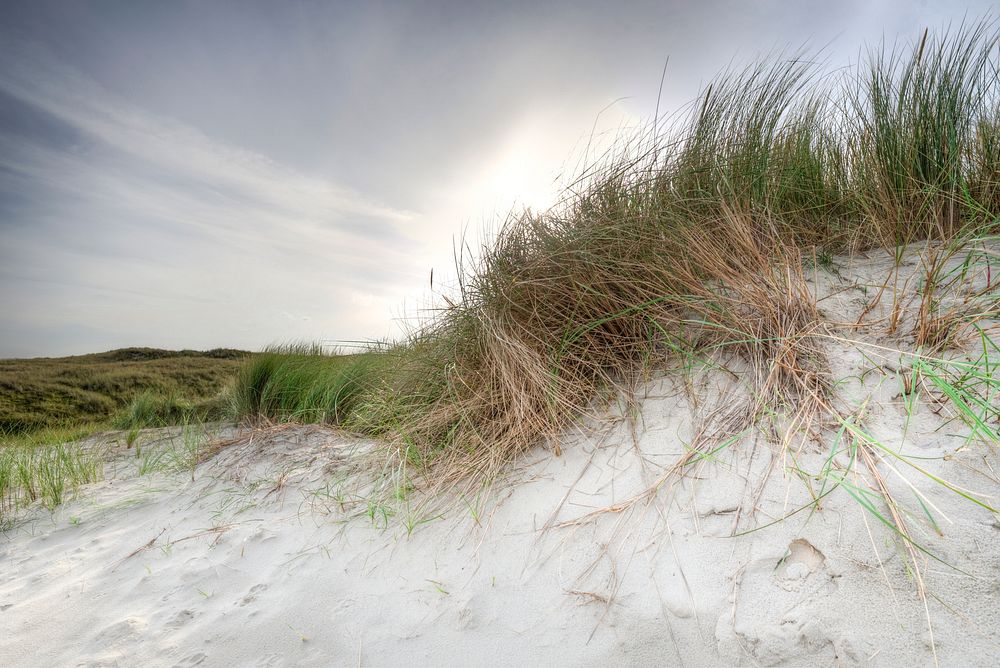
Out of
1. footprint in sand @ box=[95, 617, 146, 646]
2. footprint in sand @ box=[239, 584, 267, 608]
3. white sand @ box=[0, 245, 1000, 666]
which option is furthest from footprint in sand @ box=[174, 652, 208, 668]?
footprint in sand @ box=[95, 617, 146, 646]

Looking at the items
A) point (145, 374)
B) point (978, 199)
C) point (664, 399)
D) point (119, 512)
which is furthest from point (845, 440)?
point (145, 374)

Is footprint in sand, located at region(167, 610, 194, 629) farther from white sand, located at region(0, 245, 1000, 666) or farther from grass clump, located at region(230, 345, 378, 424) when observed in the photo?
grass clump, located at region(230, 345, 378, 424)

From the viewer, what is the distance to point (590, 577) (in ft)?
5.15

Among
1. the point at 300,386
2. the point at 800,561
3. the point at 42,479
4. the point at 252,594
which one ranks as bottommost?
the point at 252,594

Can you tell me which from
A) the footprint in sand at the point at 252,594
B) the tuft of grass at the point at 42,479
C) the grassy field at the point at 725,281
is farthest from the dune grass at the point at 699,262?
the tuft of grass at the point at 42,479

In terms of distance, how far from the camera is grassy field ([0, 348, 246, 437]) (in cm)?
580

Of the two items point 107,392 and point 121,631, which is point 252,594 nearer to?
point 121,631

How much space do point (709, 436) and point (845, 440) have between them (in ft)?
1.31

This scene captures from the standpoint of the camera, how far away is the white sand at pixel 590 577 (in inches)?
49.7

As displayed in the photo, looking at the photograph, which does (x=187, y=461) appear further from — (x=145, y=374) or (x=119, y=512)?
(x=145, y=374)

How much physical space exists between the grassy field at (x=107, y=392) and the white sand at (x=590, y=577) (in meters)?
3.37

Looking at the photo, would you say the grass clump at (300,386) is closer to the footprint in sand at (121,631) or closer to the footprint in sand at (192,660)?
the footprint in sand at (121,631)

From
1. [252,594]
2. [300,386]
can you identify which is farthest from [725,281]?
[300,386]

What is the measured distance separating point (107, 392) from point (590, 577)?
756 centimetres
